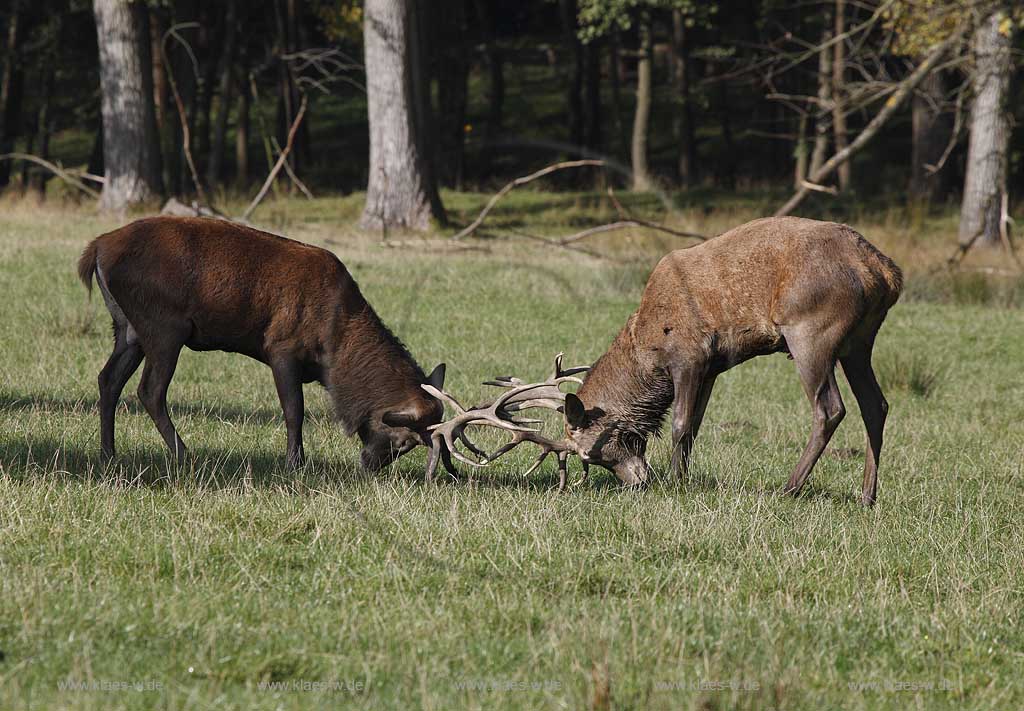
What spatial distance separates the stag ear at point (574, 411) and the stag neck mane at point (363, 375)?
3.00ft

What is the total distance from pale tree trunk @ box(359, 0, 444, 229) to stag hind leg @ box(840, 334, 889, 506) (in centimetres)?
1293

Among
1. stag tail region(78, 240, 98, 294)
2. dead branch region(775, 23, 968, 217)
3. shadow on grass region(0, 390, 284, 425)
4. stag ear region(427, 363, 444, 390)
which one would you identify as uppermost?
dead branch region(775, 23, 968, 217)

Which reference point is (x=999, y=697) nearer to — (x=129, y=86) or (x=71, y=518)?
(x=71, y=518)

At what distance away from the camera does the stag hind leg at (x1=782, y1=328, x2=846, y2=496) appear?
7.37 metres

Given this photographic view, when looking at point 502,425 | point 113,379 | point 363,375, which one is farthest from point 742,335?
point 113,379

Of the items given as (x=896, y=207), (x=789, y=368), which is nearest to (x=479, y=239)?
(x=789, y=368)

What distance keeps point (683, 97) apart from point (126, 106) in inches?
620

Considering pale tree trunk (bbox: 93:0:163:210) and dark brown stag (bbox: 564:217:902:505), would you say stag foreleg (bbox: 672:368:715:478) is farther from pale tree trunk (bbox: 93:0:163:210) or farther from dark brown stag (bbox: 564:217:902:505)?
pale tree trunk (bbox: 93:0:163:210)

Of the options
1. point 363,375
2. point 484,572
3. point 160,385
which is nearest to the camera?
point 484,572

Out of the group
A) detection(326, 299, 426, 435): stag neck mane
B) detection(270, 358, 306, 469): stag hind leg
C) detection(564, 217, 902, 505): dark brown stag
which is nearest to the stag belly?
detection(564, 217, 902, 505): dark brown stag

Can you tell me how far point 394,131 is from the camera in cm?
2031

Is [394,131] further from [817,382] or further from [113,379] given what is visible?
[817,382]

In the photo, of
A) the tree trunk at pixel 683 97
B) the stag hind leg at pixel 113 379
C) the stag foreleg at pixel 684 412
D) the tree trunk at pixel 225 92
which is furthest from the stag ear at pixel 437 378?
the tree trunk at pixel 683 97

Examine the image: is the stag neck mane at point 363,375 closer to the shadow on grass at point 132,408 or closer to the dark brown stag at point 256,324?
the dark brown stag at point 256,324
